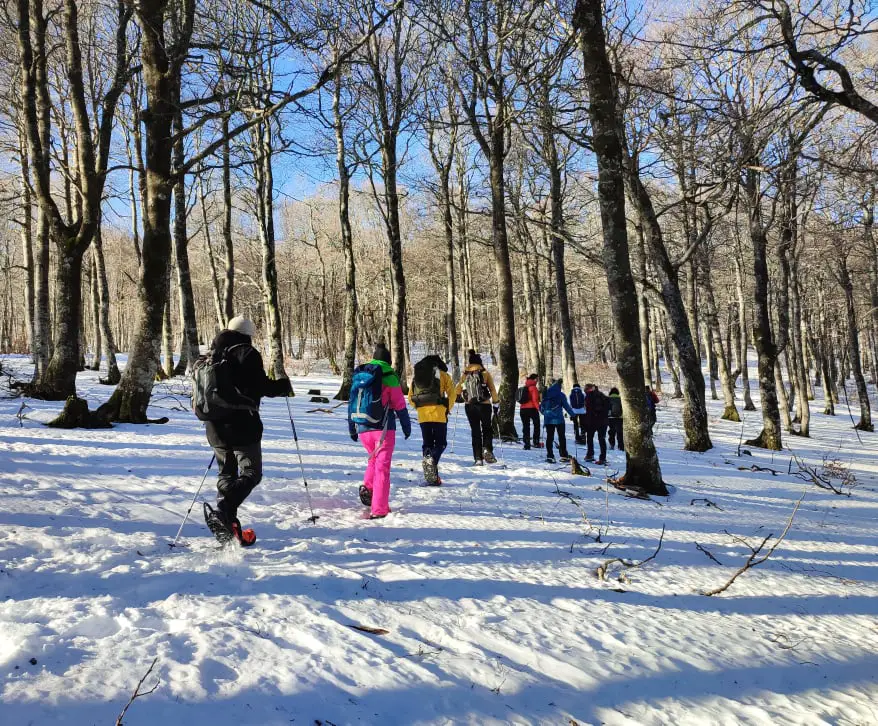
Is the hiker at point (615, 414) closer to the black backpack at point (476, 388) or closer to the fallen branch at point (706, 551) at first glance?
the black backpack at point (476, 388)

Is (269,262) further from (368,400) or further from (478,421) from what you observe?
(368,400)

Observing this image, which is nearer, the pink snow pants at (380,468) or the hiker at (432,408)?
the pink snow pants at (380,468)

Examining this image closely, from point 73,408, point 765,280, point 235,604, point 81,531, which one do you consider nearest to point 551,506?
point 235,604

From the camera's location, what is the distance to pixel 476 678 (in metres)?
2.64

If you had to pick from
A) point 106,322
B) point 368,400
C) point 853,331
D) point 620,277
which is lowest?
point 368,400

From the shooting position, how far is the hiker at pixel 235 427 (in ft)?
12.7

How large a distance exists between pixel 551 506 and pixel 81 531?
15.5ft

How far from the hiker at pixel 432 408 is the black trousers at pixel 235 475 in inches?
104

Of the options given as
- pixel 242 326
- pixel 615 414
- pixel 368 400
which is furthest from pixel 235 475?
pixel 615 414

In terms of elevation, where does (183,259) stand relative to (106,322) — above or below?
above

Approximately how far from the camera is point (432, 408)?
641 centimetres

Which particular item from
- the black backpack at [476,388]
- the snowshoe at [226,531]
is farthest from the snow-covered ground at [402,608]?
the black backpack at [476,388]

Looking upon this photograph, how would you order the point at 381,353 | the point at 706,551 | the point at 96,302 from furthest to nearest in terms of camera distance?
the point at 96,302 → the point at 381,353 → the point at 706,551

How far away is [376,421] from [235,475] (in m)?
1.60
